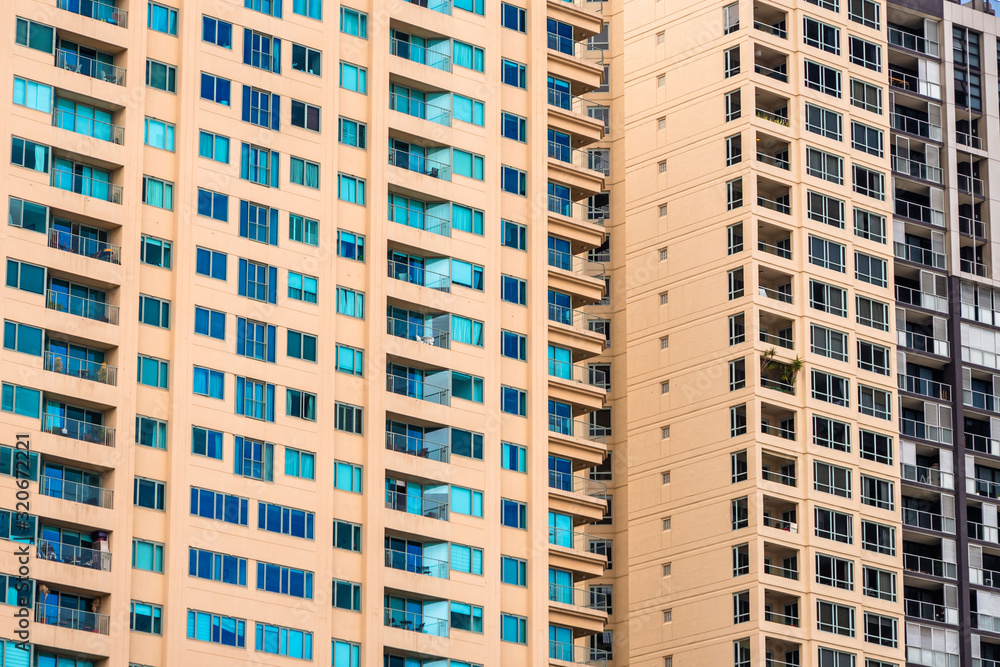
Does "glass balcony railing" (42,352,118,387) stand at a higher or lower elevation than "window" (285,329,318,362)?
lower

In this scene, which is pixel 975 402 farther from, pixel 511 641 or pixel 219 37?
pixel 219 37

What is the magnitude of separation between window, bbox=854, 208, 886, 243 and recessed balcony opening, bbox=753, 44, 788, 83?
991 centimetres

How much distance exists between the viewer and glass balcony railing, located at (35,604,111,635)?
364ft

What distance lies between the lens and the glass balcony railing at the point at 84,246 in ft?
384

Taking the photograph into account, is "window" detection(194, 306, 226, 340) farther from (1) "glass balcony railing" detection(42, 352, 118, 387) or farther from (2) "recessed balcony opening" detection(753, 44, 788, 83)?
(2) "recessed balcony opening" detection(753, 44, 788, 83)

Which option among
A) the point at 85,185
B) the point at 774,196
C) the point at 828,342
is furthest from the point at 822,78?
the point at 85,185

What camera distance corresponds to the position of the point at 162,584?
11519cm

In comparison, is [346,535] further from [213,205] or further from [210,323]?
[213,205]

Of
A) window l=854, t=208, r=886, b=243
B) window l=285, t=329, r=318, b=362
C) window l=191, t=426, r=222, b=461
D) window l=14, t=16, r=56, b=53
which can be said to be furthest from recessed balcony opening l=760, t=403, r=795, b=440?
window l=14, t=16, r=56, b=53

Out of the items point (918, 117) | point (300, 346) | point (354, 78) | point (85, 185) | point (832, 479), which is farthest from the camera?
point (918, 117)

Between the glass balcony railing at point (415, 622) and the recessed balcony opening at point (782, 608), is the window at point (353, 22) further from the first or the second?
the recessed balcony opening at point (782, 608)

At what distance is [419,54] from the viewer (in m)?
133

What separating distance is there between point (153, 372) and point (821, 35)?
5874cm

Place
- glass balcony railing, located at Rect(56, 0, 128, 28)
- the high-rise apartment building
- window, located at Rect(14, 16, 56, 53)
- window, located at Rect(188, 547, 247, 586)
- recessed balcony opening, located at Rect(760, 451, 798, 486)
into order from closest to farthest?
the high-rise apartment building → window, located at Rect(188, 547, 247, 586) → window, located at Rect(14, 16, 56, 53) → glass balcony railing, located at Rect(56, 0, 128, 28) → recessed balcony opening, located at Rect(760, 451, 798, 486)
